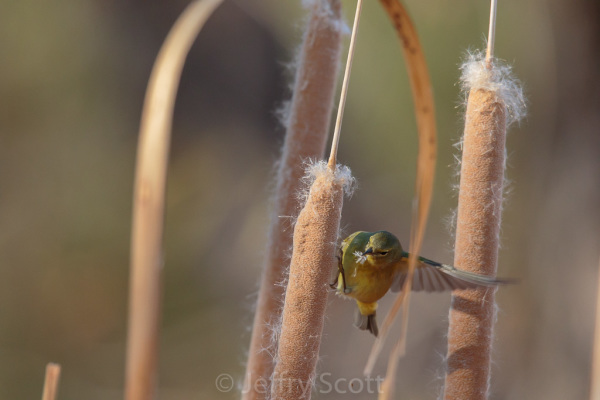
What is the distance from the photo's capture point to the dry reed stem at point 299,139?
1183 mm

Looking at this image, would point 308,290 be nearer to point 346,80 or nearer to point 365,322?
point 346,80

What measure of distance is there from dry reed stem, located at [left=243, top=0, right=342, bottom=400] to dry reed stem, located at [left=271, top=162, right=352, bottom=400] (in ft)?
0.85

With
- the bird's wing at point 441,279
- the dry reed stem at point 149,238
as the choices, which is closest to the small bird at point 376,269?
the bird's wing at point 441,279

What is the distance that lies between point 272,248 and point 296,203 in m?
0.11

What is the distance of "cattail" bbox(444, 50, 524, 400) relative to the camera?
1.03m

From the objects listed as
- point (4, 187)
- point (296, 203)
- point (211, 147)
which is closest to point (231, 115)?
point (211, 147)

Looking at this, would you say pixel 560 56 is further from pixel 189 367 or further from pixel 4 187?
pixel 4 187

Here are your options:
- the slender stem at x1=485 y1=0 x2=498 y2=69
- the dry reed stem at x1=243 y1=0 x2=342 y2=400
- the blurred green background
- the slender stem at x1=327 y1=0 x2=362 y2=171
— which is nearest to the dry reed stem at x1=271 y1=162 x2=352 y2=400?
the slender stem at x1=327 y1=0 x2=362 y2=171

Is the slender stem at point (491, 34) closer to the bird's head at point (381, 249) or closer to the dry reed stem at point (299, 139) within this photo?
the dry reed stem at point (299, 139)

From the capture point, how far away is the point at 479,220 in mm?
1046

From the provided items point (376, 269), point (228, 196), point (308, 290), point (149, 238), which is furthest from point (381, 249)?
point (228, 196)

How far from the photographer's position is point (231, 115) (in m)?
3.71

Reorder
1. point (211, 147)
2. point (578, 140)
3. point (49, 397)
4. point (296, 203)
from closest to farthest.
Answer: point (49, 397), point (296, 203), point (578, 140), point (211, 147)

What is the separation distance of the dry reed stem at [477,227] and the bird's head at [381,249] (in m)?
0.30
